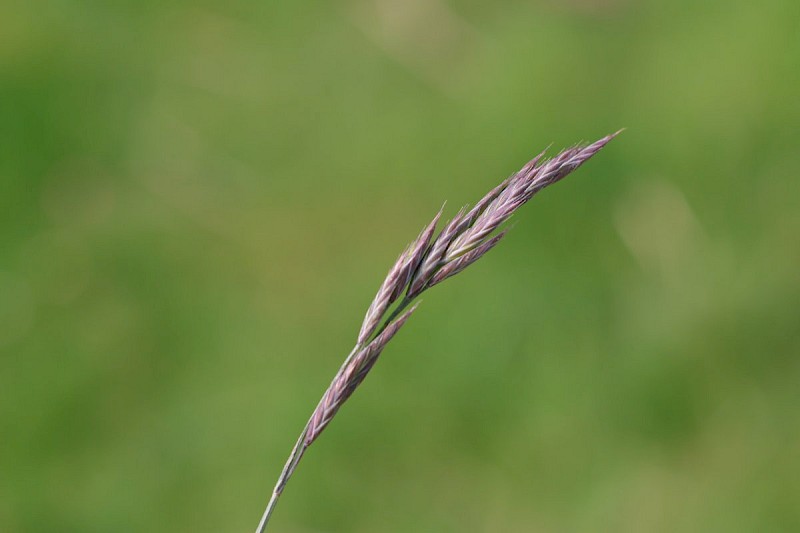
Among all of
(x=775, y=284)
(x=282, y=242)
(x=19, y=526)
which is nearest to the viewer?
(x=19, y=526)

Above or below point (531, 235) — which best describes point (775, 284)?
above

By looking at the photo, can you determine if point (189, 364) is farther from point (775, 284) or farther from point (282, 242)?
point (775, 284)

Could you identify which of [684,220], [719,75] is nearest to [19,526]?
A: [684,220]

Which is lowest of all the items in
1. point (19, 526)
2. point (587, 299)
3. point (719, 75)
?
point (19, 526)

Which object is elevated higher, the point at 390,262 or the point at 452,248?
the point at 452,248

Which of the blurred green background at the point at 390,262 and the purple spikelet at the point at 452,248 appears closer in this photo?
the purple spikelet at the point at 452,248

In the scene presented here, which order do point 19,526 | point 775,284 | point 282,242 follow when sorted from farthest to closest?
point 282,242, point 775,284, point 19,526

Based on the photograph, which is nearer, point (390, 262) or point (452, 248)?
point (452, 248)

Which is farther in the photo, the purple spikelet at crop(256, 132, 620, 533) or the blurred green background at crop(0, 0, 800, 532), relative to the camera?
the blurred green background at crop(0, 0, 800, 532)
